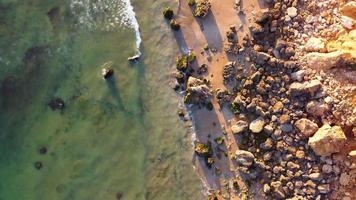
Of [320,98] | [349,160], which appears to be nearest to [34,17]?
[320,98]

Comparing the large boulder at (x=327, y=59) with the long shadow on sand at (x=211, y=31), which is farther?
the long shadow on sand at (x=211, y=31)

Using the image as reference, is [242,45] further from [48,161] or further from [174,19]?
[48,161]

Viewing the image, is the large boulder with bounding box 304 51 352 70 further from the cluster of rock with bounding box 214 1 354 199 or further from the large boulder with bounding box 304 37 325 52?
the cluster of rock with bounding box 214 1 354 199

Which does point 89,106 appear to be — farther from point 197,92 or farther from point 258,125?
point 258,125

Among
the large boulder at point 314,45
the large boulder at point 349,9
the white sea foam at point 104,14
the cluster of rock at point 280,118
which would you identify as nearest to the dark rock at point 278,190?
the cluster of rock at point 280,118

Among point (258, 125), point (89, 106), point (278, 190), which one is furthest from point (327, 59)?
point (89, 106)

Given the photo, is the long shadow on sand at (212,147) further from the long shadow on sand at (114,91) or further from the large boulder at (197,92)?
the long shadow on sand at (114,91)
